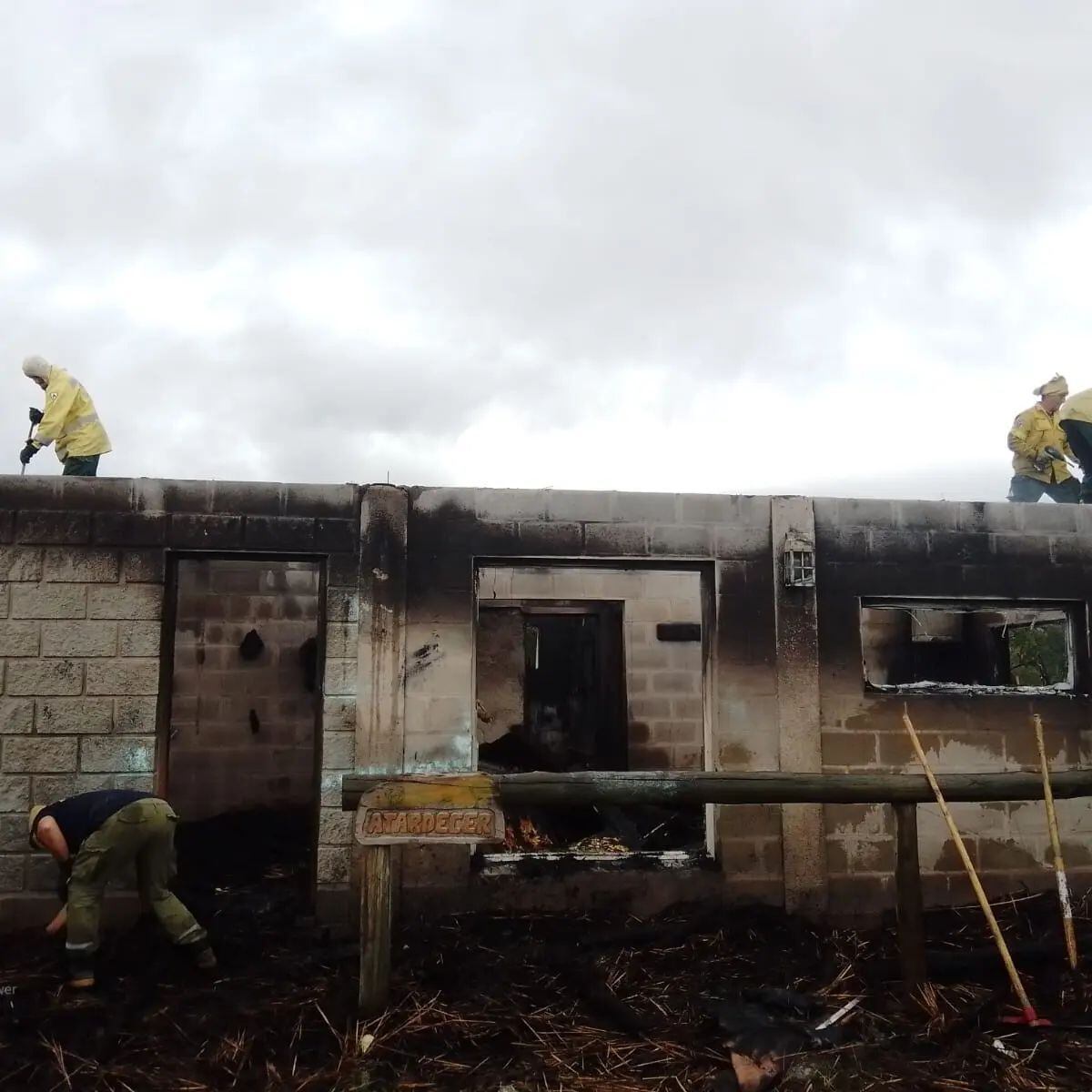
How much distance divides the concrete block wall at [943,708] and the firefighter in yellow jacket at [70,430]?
16.3 ft

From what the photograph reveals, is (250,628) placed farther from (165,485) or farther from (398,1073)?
(398,1073)

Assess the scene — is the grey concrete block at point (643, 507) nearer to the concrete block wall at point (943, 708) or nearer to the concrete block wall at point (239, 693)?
the concrete block wall at point (943, 708)

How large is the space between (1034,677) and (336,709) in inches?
534

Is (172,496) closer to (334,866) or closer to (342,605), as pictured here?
(342,605)

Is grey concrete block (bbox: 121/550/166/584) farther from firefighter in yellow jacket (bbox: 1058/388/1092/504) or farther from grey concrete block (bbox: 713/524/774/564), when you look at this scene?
firefighter in yellow jacket (bbox: 1058/388/1092/504)

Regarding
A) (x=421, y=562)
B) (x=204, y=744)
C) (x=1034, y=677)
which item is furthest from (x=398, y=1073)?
(x=1034, y=677)

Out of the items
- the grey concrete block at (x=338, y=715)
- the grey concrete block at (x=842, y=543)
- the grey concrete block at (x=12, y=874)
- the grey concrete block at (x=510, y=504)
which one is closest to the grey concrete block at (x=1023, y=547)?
the grey concrete block at (x=842, y=543)

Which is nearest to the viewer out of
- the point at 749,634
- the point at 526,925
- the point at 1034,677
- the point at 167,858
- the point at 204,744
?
the point at 167,858

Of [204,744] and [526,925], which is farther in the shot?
[204,744]

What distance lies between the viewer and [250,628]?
367 inches

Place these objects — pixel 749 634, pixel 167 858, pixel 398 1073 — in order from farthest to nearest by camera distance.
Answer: pixel 749 634 < pixel 167 858 < pixel 398 1073

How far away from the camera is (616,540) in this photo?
640 centimetres

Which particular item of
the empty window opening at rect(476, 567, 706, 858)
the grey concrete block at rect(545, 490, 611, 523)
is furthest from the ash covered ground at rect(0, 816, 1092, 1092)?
the empty window opening at rect(476, 567, 706, 858)

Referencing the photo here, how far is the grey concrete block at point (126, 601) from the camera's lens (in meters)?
5.99
